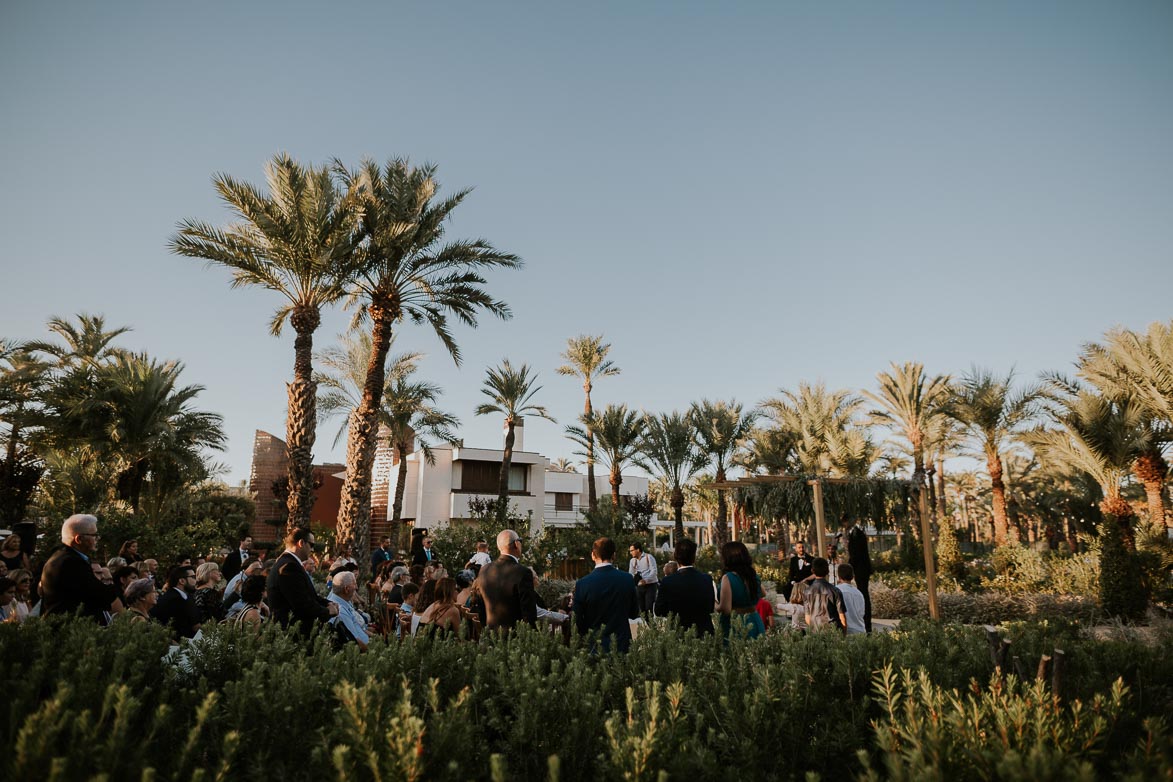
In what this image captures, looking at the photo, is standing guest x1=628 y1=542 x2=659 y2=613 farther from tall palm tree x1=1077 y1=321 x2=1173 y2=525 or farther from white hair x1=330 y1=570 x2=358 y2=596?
tall palm tree x1=1077 y1=321 x2=1173 y2=525

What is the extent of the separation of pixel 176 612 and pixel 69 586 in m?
1.16

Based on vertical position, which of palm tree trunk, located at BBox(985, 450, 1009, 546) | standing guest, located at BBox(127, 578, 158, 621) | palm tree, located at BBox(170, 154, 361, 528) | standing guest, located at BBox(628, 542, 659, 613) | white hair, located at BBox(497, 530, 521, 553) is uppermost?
palm tree, located at BBox(170, 154, 361, 528)

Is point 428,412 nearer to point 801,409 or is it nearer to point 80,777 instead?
point 801,409

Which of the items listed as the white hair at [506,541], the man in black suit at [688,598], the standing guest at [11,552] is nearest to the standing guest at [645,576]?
the man in black suit at [688,598]

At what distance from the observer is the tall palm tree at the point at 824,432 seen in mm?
32219

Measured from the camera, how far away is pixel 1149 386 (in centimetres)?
1986

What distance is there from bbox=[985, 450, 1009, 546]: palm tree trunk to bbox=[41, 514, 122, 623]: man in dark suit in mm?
26976

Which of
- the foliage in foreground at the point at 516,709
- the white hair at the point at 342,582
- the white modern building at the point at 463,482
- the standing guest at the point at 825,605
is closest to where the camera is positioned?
the foliage in foreground at the point at 516,709

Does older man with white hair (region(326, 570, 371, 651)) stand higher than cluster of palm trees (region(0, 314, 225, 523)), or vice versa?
cluster of palm trees (region(0, 314, 225, 523))

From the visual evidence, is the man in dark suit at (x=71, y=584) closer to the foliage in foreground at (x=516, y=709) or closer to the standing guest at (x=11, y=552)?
the foliage in foreground at (x=516, y=709)

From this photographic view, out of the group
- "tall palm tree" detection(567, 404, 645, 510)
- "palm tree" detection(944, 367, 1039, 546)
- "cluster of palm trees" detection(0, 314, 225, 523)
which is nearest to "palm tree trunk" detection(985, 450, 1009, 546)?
"palm tree" detection(944, 367, 1039, 546)

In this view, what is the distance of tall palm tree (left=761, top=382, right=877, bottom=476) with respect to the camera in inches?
1268

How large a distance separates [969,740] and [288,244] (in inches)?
647

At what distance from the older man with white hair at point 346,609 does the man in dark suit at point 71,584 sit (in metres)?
1.71
